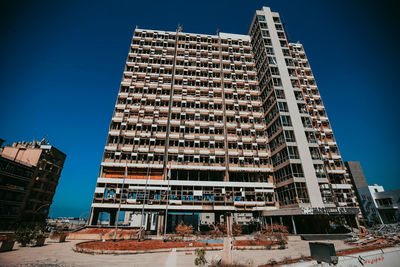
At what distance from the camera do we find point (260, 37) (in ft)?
184

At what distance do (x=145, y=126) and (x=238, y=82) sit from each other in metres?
28.7

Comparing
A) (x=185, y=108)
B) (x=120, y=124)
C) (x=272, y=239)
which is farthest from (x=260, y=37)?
(x=272, y=239)

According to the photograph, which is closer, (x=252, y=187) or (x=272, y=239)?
(x=272, y=239)

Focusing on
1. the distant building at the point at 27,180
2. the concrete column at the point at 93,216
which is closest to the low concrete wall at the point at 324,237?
the concrete column at the point at 93,216

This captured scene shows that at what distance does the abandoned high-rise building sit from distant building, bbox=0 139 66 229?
81.3 feet

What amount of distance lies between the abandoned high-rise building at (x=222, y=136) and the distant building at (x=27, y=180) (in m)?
24.8

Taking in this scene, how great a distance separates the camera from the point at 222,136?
4581cm

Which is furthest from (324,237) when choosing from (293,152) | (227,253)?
(227,253)

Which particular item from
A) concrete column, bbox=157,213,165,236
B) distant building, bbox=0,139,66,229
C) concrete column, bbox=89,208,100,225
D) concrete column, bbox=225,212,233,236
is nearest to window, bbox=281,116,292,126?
concrete column, bbox=225,212,233,236

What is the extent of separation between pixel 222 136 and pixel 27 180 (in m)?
51.3

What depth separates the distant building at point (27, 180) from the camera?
1730 inches

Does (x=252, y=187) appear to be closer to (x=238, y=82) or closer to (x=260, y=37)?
(x=238, y=82)

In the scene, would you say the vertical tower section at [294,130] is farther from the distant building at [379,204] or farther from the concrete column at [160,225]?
the concrete column at [160,225]

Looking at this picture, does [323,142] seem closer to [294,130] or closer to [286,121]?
[294,130]
